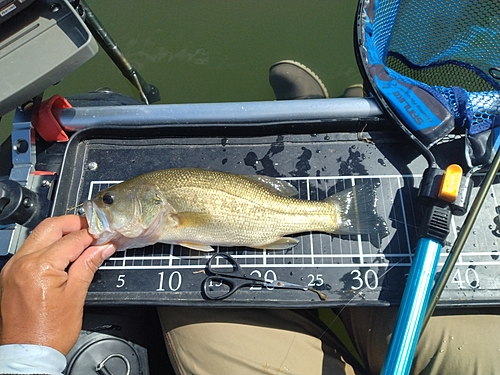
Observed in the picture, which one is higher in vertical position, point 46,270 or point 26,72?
point 26,72

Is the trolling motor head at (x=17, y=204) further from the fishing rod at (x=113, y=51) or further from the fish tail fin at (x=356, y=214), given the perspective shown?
the fish tail fin at (x=356, y=214)

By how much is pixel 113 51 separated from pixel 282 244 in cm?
232

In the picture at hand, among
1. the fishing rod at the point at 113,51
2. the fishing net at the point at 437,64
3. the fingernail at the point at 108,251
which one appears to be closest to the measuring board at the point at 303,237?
the fingernail at the point at 108,251

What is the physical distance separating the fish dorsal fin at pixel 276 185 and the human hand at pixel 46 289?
3.22 ft

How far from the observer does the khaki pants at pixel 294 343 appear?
1952 millimetres

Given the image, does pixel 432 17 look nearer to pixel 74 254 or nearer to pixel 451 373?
pixel 451 373

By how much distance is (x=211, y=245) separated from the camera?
210 centimetres

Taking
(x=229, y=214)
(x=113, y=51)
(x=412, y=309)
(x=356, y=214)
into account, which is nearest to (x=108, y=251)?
(x=229, y=214)

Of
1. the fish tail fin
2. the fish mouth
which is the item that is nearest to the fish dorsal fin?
the fish tail fin

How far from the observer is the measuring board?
77.5 inches

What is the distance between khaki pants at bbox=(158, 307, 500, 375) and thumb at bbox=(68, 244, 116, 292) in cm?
53

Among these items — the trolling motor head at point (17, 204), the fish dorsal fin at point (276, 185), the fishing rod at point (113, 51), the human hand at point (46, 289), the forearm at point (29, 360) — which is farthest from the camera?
the fishing rod at point (113, 51)

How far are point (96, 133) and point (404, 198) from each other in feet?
6.40

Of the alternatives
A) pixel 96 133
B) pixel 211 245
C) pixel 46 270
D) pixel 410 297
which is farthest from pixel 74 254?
pixel 410 297
